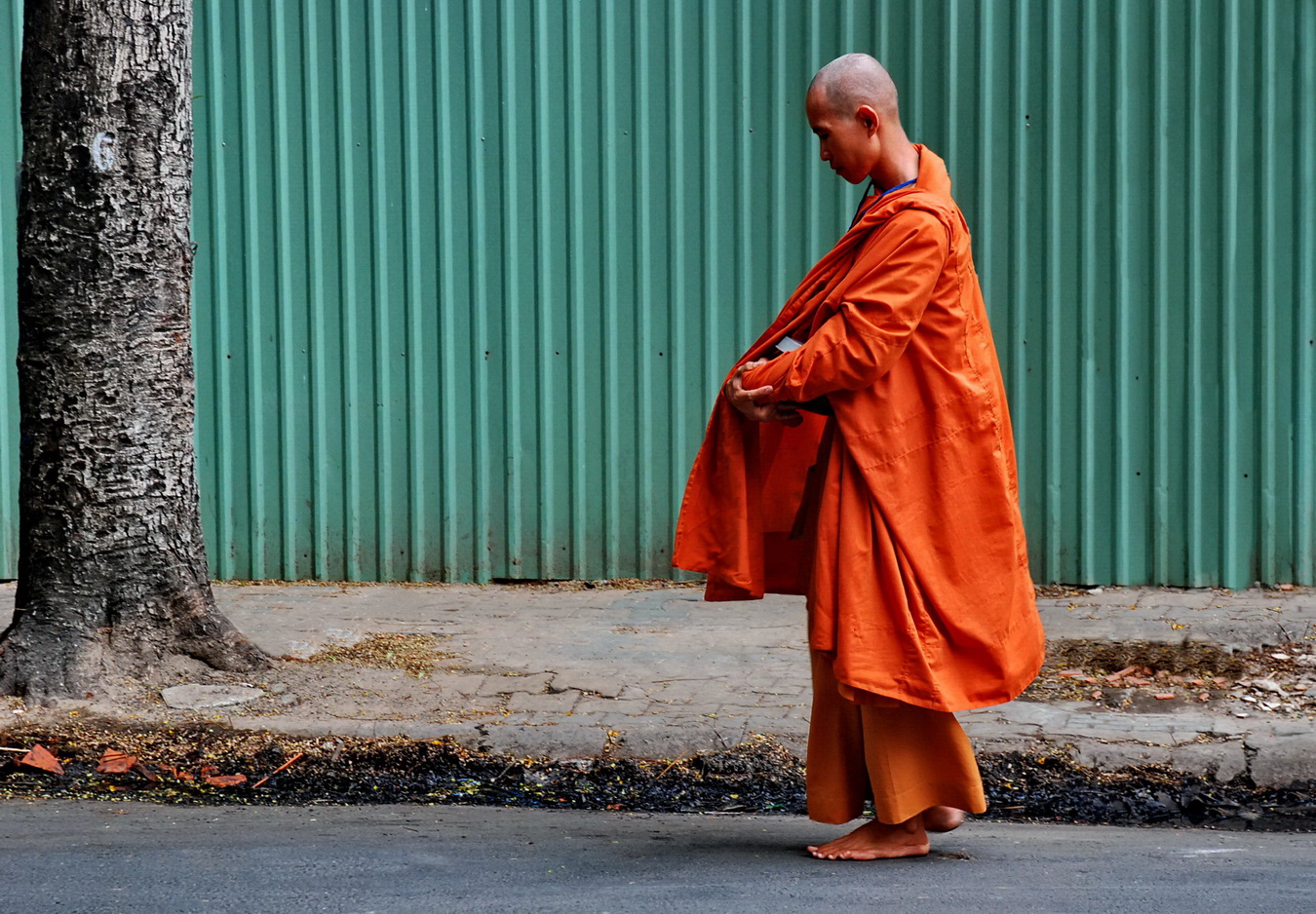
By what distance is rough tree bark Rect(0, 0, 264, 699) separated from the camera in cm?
493

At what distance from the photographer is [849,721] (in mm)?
3523

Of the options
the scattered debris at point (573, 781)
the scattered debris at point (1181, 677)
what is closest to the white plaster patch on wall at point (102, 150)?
the scattered debris at point (573, 781)

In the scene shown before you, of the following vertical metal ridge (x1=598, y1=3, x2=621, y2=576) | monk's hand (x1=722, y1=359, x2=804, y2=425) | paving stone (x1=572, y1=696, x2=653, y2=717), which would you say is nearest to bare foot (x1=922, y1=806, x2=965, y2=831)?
monk's hand (x1=722, y1=359, x2=804, y2=425)

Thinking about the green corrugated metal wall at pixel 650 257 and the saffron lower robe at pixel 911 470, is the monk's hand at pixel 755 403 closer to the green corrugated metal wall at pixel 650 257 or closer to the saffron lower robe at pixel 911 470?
the saffron lower robe at pixel 911 470

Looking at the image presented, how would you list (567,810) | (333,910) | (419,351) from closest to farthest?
(333,910)
(567,810)
(419,351)

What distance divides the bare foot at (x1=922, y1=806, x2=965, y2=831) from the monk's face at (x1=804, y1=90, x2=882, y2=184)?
153cm

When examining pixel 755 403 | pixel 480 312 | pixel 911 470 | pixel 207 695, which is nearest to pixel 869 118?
pixel 755 403

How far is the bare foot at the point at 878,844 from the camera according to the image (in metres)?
3.58

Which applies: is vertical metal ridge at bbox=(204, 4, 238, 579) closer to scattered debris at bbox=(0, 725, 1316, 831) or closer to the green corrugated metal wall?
the green corrugated metal wall

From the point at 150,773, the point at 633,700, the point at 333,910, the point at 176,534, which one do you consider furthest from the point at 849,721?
the point at 176,534

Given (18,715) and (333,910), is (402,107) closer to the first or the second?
(18,715)

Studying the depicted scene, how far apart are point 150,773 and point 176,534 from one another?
990mm

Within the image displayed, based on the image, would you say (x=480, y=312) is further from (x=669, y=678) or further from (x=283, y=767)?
(x=283, y=767)

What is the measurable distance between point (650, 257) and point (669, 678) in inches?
88.6
